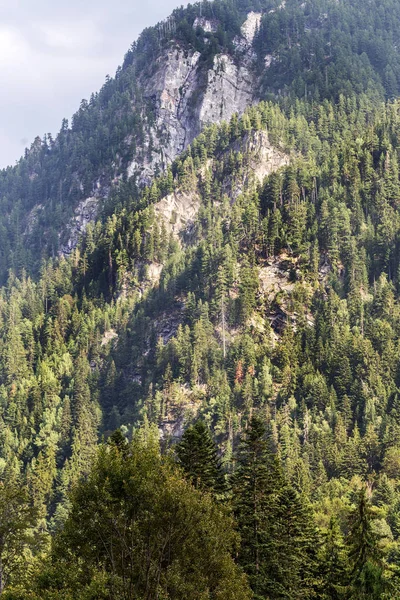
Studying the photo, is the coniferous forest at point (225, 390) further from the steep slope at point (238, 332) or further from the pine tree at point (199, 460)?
the steep slope at point (238, 332)

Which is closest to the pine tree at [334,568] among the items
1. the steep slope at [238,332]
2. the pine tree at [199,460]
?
the pine tree at [199,460]

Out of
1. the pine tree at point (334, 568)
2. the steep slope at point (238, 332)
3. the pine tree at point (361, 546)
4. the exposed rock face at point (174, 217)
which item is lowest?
the pine tree at point (334, 568)

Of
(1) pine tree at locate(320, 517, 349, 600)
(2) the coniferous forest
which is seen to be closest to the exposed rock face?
(2) the coniferous forest

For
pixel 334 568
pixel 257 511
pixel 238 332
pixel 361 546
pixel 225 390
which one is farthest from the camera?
pixel 238 332

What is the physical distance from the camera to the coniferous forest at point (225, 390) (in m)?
33.4

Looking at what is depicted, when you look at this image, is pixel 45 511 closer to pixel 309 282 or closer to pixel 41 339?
pixel 41 339

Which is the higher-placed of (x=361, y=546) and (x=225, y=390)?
(x=225, y=390)

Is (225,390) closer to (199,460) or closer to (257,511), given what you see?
(199,460)

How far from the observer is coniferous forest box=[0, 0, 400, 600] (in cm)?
3338

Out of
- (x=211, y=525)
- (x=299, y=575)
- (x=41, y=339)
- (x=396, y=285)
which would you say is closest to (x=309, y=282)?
(x=396, y=285)

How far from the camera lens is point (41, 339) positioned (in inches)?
6698

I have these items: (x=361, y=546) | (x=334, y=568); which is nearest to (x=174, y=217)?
(x=334, y=568)

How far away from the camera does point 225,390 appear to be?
129m

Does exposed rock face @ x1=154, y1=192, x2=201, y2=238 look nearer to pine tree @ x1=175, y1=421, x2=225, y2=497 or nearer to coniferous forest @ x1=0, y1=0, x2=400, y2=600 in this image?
coniferous forest @ x1=0, y1=0, x2=400, y2=600
